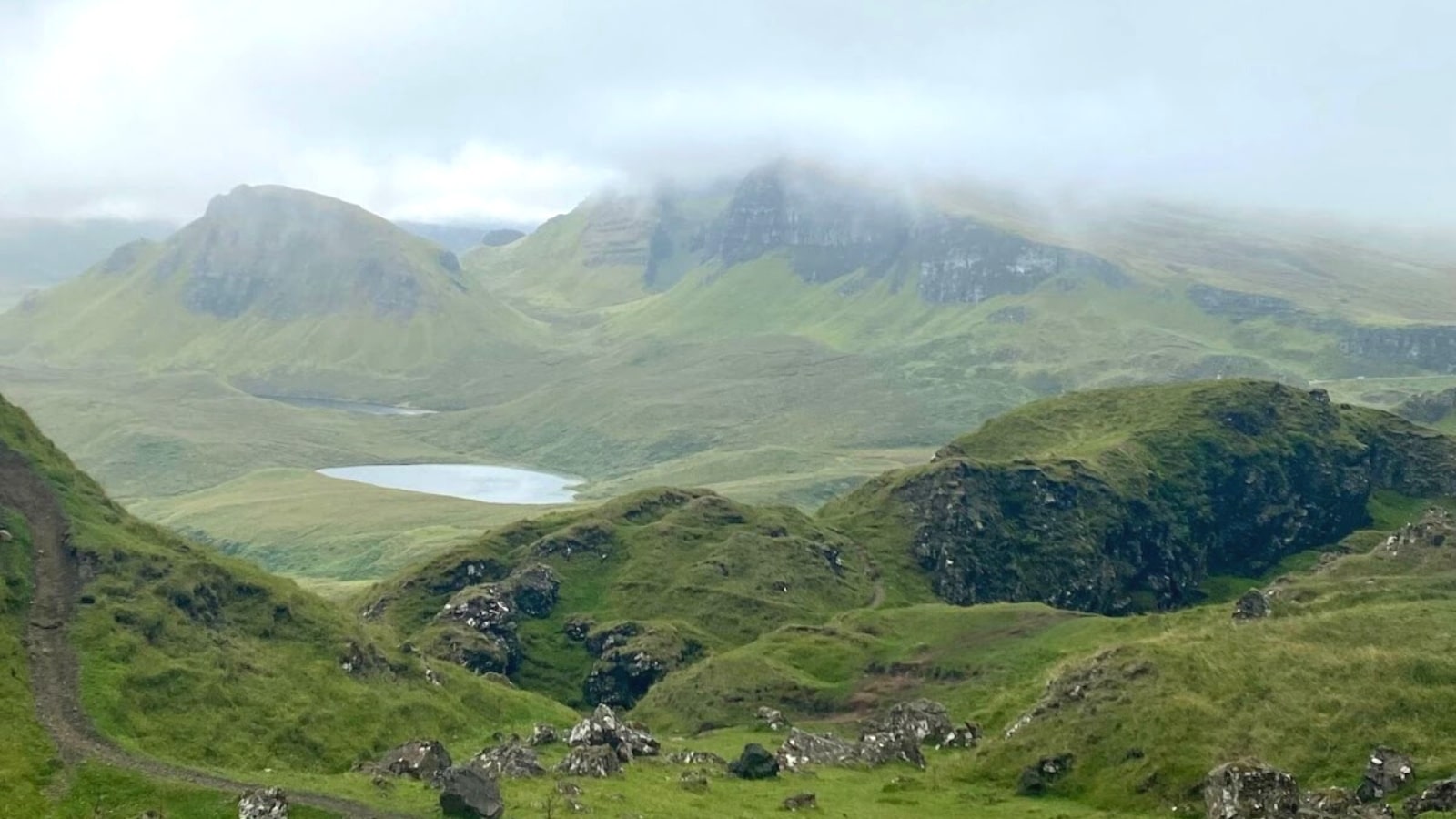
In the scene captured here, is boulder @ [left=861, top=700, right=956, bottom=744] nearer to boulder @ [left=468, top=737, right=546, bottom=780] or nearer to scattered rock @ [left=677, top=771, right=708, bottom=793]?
scattered rock @ [left=677, top=771, right=708, bottom=793]

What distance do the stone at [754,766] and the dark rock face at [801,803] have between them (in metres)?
10.7

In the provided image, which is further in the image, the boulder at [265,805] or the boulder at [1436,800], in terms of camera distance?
the boulder at [265,805]

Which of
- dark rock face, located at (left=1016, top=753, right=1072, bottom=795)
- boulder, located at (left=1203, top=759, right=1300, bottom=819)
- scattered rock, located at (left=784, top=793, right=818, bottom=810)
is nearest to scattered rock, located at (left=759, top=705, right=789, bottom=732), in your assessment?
dark rock face, located at (left=1016, top=753, right=1072, bottom=795)

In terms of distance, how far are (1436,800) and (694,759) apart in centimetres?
4914

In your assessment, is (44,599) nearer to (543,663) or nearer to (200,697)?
(200,697)

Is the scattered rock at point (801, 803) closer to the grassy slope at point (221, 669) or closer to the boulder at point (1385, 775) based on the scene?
the boulder at point (1385, 775)

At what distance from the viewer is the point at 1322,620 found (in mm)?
102000

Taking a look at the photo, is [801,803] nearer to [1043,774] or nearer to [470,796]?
[1043,774]

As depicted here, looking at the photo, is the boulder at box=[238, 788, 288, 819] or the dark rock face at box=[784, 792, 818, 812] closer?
the boulder at box=[238, 788, 288, 819]

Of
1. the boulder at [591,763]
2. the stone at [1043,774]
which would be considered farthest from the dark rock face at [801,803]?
the stone at [1043,774]

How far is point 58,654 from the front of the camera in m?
91.8

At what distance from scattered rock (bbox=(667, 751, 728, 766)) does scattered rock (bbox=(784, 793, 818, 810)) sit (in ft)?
50.9

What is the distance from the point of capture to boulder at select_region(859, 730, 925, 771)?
105000 millimetres

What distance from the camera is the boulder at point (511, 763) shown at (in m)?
83.4
